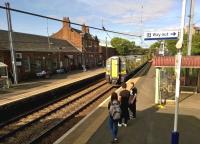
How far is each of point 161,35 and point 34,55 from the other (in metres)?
29.7

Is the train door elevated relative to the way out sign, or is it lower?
lower

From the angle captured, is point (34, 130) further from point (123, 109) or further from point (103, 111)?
point (123, 109)

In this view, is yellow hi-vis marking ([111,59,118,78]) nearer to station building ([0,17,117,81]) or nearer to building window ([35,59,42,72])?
station building ([0,17,117,81])

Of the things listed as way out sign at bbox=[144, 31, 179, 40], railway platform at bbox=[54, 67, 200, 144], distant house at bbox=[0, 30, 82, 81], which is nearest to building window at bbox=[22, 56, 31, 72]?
distant house at bbox=[0, 30, 82, 81]

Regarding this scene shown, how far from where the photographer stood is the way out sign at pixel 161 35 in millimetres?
11742

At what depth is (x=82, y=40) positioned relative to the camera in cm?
5897

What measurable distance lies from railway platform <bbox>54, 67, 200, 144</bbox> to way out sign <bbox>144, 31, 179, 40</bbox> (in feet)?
12.7

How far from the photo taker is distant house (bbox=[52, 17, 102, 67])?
59.1m

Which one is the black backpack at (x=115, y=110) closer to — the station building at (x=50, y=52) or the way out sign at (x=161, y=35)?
the way out sign at (x=161, y=35)

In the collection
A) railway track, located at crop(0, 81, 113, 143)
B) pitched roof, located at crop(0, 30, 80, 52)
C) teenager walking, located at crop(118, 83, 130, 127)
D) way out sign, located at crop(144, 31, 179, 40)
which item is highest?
pitched roof, located at crop(0, 30, 80, 52)

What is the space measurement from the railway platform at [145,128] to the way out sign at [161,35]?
12.7ft

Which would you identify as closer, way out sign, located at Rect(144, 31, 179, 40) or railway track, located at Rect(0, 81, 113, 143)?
railway track, located at Rect(0, 81, 113, 143)

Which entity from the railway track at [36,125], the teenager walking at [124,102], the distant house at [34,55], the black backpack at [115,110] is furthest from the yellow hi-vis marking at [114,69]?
the black backpack at [115,110]

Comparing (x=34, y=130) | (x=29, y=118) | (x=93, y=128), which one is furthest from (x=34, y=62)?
(x=93, y=128)
